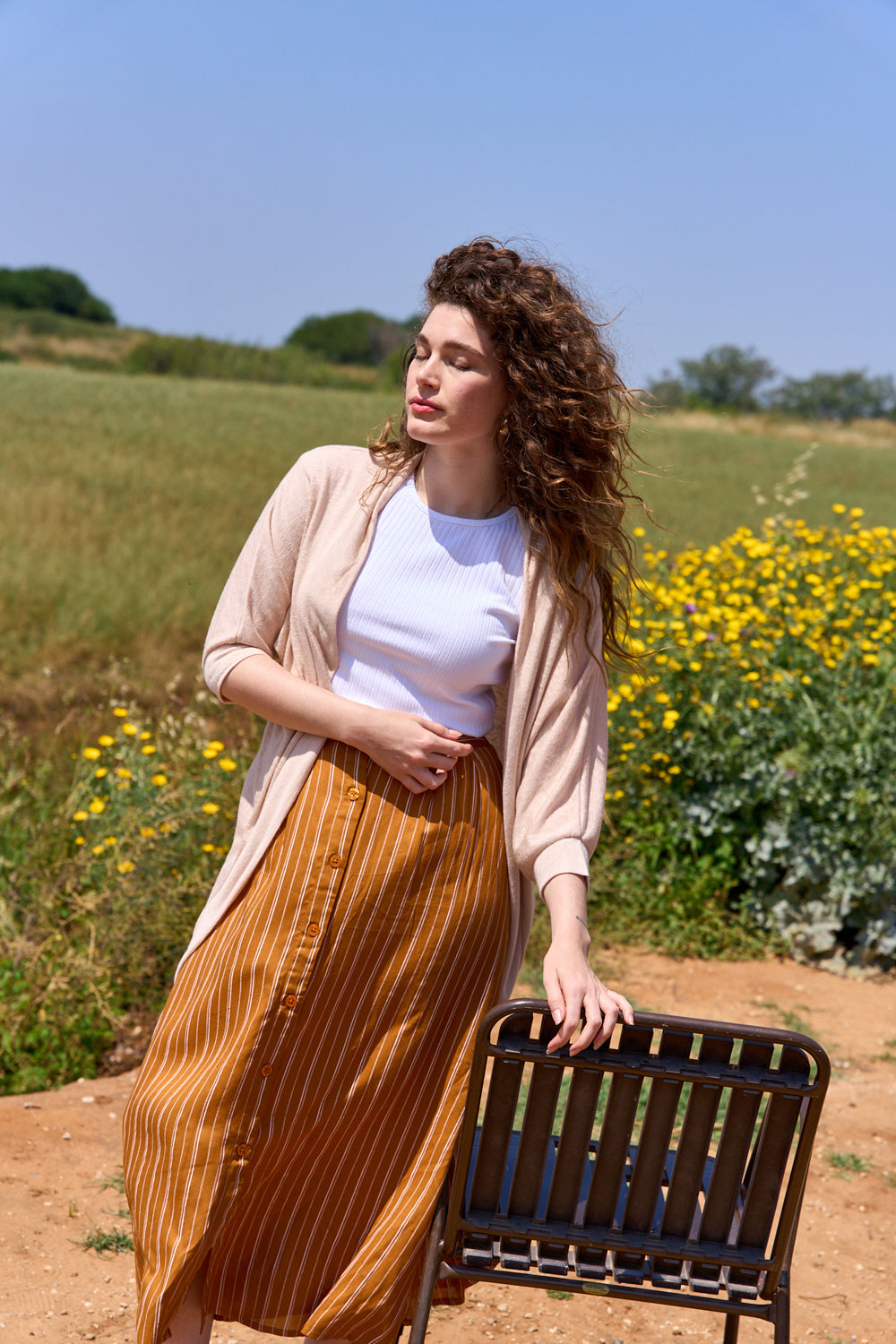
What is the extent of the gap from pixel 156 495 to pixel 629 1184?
30.2ft

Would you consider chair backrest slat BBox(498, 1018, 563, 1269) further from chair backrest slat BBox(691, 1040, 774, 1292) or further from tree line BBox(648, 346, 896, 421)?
tree line BBox(648, 346, 896, 421)

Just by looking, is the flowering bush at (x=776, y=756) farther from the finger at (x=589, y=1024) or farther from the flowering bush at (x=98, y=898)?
the finger at (x=589, y=1024)

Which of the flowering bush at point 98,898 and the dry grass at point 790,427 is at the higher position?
the dry grass at point 790,427

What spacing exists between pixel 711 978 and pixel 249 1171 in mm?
2915

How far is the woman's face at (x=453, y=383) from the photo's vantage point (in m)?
1.75

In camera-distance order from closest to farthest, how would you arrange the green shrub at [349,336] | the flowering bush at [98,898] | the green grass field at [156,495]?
1. the flowering bush at [98,898]
2. the green grass field at [156,495]
3. the green shrub at [349,336]

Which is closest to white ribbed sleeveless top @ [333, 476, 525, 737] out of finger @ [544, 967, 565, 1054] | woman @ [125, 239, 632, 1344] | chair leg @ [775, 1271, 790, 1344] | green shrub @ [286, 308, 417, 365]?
woman @ [125, 239, 632, 1344]

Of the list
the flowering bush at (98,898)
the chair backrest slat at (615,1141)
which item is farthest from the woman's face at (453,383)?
the flowering bush at (98,898)

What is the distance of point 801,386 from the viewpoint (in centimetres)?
4881

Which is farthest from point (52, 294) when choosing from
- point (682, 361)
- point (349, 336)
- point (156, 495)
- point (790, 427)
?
point (156, 495)

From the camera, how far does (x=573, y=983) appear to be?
1.62m

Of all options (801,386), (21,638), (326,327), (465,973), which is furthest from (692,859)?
(326,327)

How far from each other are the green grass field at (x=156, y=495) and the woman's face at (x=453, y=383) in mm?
295

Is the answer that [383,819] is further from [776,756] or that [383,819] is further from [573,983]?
[776,756]
